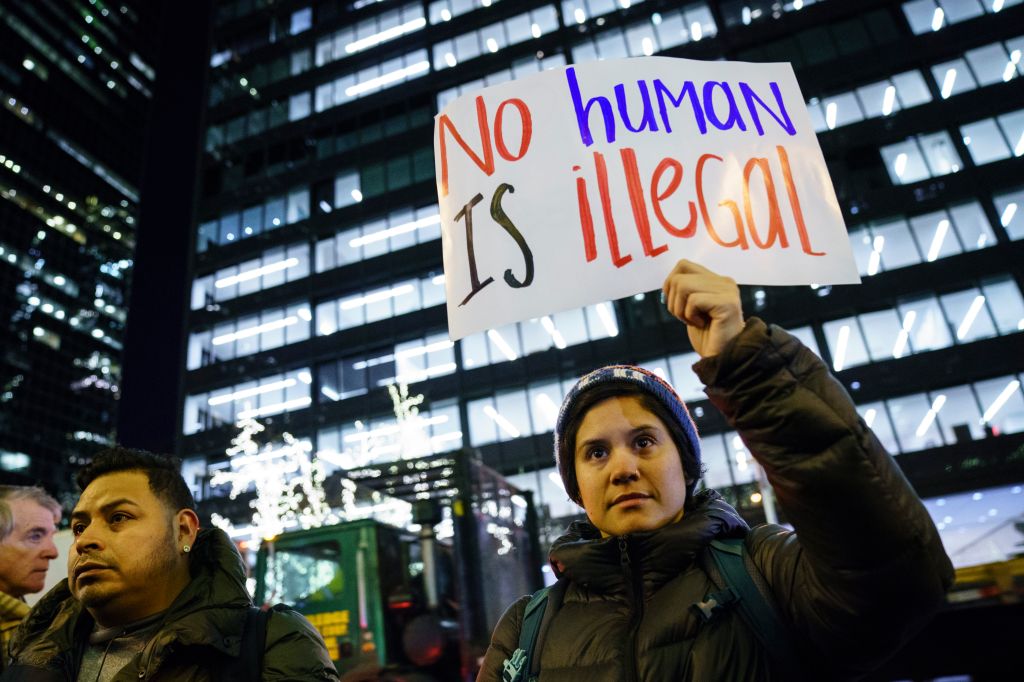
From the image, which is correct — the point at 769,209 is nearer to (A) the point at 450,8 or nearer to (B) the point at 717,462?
(B) the point at 717,462

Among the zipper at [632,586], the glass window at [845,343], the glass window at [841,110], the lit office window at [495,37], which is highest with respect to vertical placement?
the lit office window at [495,37]

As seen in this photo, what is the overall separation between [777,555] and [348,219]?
106ft

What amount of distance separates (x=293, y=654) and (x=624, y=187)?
1812 millimetres

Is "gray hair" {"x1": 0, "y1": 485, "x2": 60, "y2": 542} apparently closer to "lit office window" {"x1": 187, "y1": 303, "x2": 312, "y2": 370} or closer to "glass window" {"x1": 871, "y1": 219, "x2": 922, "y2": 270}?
"glass window" {"x1": 871, "y1": 219, "x2": 922, "y2": 270}

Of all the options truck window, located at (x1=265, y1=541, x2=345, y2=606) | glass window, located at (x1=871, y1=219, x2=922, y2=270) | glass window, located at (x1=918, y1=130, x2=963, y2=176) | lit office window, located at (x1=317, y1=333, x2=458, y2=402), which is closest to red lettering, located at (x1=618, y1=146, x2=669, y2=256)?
truck window, located at (x1=265, y1=541, x2=345, y2=606)

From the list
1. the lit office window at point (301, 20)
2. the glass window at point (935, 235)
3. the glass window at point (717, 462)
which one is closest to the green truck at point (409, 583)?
the glass window at point (717, 462)

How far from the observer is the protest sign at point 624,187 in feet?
5.98

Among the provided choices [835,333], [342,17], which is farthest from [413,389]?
[342,17]

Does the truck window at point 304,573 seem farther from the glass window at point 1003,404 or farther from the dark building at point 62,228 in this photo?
the dark building at point 62,228

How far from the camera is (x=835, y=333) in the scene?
2278 centimetres

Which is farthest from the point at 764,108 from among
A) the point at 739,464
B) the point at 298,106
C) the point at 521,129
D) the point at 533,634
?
the point at 298,106

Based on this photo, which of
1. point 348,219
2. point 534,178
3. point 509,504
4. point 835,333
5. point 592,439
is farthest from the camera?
point 348,219

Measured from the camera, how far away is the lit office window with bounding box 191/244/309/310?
32531 millimetres

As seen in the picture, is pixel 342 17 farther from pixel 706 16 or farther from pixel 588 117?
pixel 588 117
